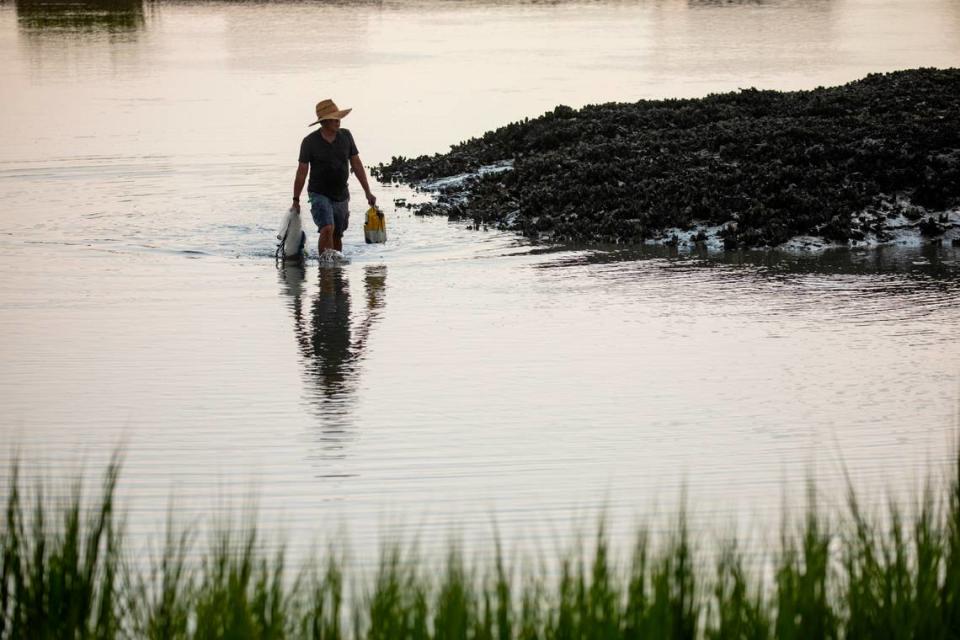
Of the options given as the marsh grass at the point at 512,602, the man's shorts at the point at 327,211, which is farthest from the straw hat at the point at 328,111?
the marsh grass at the point at 512,602

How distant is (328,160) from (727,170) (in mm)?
7172

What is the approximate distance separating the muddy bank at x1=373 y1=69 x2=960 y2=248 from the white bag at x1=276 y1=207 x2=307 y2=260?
3.79 meters

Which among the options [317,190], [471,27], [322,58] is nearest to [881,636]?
[317,190]

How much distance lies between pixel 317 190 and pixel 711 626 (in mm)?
12644

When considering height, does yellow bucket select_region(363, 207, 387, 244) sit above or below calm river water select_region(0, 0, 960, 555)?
above

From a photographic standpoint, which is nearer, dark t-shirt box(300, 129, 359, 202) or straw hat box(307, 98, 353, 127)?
straw hat box(307, 98, 353, 127)

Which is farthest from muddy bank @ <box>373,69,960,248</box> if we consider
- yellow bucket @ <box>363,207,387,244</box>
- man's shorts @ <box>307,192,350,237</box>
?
man's shorts @ <box>307,192,350,237</box>

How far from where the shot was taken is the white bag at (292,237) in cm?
1734

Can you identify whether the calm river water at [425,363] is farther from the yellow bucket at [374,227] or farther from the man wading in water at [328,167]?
the man wading in water at [328,167]

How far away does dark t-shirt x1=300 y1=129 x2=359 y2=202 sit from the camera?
650 inches

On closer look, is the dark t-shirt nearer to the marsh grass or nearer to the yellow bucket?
the yellow bucket

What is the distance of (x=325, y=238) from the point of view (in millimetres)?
17422

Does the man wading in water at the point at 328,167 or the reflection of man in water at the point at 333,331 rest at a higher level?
the man wading in water at the point at 328,167

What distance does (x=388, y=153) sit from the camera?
29531mm
